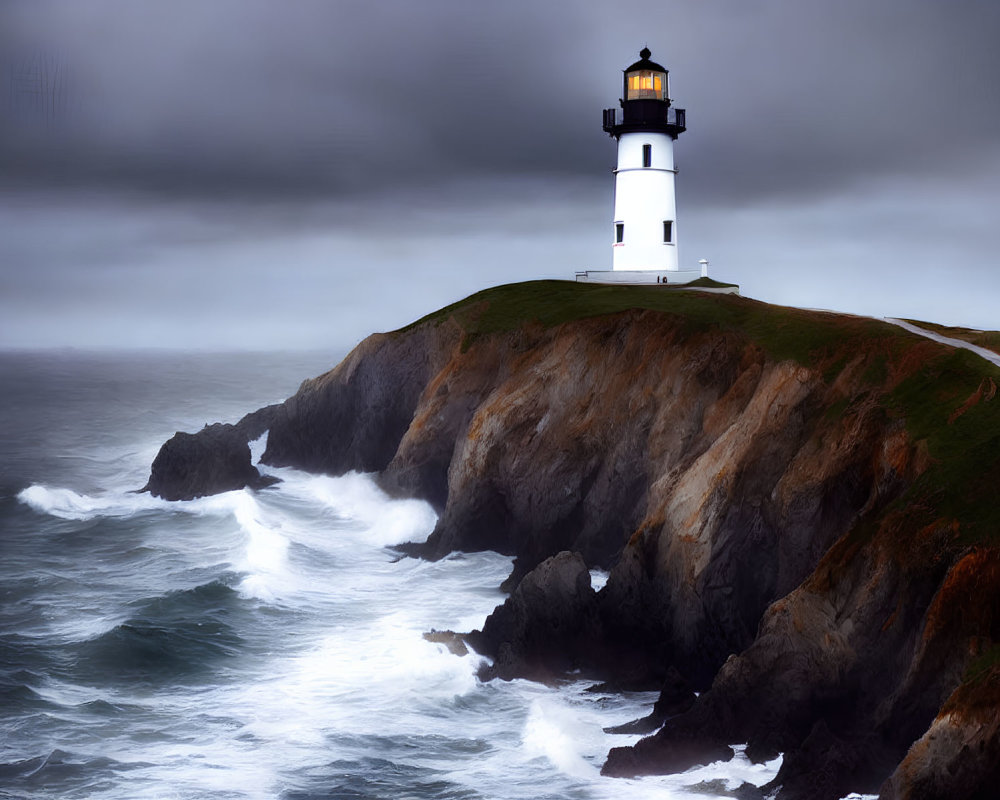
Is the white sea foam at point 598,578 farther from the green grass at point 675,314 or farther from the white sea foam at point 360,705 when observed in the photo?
the green grass at point 675,314

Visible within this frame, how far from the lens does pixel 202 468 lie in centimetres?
5491

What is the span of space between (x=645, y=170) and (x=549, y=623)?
34.9 metres

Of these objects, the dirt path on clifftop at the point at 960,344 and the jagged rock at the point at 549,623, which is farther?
the dirt path on clifftop at the point at 960,344

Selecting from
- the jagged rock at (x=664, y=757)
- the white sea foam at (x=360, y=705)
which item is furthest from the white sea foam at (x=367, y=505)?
the jagged rock at (x=664, y=757)

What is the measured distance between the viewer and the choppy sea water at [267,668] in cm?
2505

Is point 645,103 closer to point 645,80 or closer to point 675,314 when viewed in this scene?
point 645,80

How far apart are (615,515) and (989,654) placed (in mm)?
18319

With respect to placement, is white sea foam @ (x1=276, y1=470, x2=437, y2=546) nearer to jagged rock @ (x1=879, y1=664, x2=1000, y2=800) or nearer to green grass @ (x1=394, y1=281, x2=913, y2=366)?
green grass @ (x1=394, y1=281, x2=913, y2=366)

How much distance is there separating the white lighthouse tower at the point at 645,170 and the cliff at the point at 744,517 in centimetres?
1068

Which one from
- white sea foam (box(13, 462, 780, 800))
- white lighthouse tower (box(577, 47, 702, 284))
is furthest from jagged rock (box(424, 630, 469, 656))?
white lighthouse tower (box(577, 47, 702, 284))

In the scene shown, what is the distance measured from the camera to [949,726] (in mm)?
20734

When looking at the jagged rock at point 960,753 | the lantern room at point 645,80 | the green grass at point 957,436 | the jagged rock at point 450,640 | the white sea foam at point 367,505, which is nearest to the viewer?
the jagged rock at point 960,753

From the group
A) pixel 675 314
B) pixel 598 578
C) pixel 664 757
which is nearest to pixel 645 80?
pixel 675 314

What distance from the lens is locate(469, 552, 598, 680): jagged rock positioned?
1223 inches
